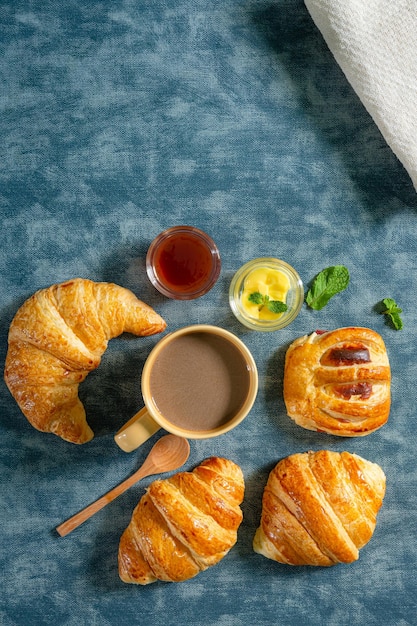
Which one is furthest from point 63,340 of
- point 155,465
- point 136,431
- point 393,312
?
point 393,312

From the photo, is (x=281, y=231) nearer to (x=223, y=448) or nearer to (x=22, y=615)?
(x=223, y=448)

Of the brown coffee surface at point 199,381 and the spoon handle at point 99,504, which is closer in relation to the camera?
the brown coffee surface at point 199,381

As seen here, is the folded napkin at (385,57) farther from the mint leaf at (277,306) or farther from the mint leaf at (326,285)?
the mint leaf at (277,306)

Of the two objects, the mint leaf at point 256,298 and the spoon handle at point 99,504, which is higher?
the mint leaf at point 256,298

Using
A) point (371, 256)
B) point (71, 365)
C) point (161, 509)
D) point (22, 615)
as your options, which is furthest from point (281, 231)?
point (22, 615)

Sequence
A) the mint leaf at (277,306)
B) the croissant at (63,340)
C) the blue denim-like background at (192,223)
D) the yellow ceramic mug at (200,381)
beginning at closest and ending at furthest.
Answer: the yellow ceramic mug at (200,381)
the croissant at (63,340)
the mint leaf at (277,306)
the blue denim-like background at (192,223)

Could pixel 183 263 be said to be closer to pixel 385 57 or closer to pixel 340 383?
pixel 340 383

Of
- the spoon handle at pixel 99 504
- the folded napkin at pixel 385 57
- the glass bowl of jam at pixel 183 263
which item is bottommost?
the spoon handle at pixel 99 504

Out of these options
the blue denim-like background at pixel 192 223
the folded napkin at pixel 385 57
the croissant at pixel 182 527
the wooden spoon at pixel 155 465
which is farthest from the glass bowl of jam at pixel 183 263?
the folded napkin at pixel 385 57
